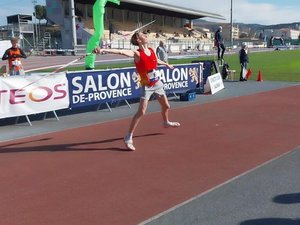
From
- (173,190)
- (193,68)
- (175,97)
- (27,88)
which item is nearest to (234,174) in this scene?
(173,190)

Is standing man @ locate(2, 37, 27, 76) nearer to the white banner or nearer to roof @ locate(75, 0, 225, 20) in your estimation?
the white banner

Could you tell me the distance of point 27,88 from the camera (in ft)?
31.6

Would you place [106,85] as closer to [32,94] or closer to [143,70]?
[32,94]

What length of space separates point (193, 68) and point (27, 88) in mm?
7070

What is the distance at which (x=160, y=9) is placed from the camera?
291ft

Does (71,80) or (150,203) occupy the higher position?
(71,80)

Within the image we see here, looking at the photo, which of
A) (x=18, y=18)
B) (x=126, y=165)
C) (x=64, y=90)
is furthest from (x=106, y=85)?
(x=18, y=18)

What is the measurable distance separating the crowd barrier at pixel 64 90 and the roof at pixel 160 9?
62.4 metres

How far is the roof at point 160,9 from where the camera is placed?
78.3 m

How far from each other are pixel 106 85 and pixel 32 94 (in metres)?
2.37

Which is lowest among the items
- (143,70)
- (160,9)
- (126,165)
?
(126,165)

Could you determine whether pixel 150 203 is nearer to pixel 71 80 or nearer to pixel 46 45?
pixel 71 80

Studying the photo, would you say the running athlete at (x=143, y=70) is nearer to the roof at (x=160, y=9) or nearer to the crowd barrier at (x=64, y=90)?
the crowd barrier at (x=64, y=90)

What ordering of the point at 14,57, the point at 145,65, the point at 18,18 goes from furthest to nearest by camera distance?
the point at 18,18 < the point at 14,57 < the point at 145,65
